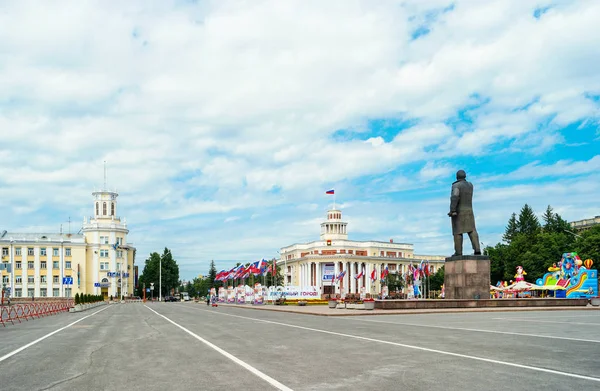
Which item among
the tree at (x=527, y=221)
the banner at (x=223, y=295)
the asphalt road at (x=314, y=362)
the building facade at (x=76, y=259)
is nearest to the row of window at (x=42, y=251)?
the building facade at (x=76, y=259)

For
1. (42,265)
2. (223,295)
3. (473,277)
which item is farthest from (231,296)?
(473,277)

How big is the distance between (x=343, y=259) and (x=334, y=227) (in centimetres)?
1668

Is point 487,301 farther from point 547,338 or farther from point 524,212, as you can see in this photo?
point 524,212

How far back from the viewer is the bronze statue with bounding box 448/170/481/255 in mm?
41469

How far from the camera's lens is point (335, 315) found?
121 feet

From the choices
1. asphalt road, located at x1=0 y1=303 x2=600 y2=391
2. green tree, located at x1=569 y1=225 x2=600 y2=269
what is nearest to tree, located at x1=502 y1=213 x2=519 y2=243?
green tree, located at x1=569 y1=225 x2=600 y2=269

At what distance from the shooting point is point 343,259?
160 metres

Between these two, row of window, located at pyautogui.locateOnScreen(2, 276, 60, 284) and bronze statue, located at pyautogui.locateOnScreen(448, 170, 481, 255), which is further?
row of window, located at pyautogui.locateOnScreen(2, 276, 60, 284)

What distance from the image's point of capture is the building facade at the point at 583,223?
135m

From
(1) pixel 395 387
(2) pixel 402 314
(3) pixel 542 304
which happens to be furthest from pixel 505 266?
(1) pixel 395 387

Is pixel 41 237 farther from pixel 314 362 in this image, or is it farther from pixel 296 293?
pixel 314 362

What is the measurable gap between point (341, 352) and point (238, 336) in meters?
6.79

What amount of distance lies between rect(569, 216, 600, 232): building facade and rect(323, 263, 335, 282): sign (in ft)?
202

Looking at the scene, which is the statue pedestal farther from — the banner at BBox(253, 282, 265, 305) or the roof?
the roof
